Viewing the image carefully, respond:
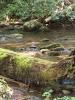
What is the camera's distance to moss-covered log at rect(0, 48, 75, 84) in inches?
291

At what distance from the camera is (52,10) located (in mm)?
22250

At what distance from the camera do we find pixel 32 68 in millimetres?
7645

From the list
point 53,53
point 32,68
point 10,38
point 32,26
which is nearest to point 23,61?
point 32,68

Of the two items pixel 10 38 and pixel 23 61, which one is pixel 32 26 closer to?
pixel 10 38

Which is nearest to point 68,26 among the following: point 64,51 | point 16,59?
point 64,51

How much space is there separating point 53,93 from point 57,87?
0.30 meters

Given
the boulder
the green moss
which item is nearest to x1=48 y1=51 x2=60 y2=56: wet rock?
the green moss

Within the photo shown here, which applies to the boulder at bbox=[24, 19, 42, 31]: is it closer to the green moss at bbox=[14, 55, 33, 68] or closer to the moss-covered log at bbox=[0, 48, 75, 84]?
the moss-covered log at bbox=[0, 48, 75, 84]

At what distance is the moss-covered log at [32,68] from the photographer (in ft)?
24.2

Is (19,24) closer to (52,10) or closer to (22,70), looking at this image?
Result: (52,10)

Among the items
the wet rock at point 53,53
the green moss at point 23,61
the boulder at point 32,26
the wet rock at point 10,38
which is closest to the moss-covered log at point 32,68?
the green moss at point 23,61

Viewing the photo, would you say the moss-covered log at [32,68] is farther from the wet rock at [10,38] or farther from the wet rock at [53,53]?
the wet rock at [10,38]

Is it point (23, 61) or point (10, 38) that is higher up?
point (23, 61)

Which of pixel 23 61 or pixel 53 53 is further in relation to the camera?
pixel 53 53
